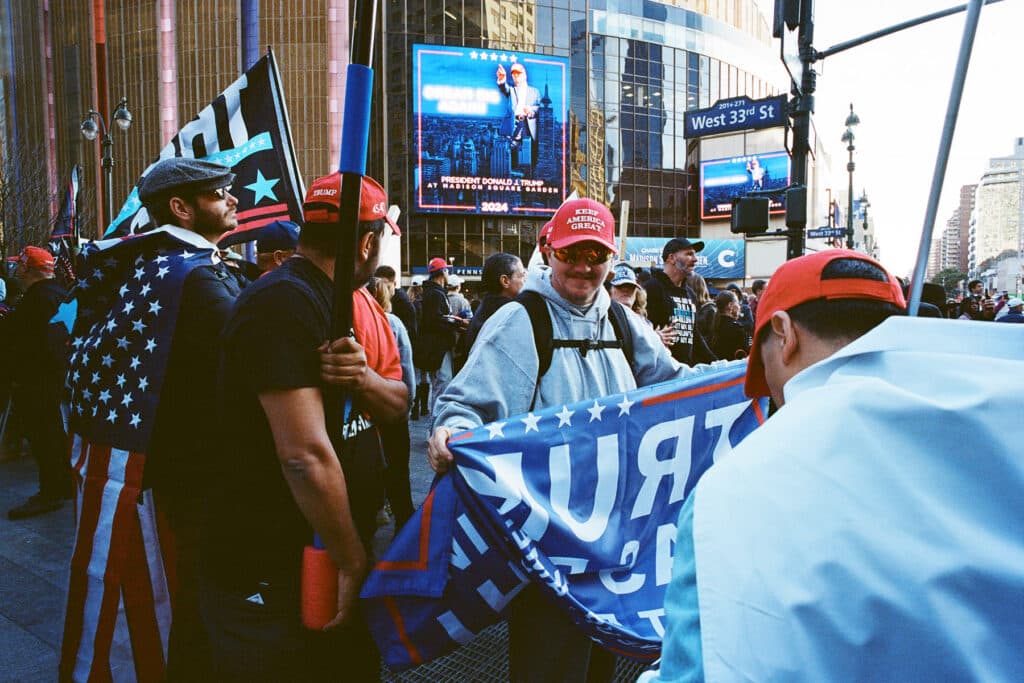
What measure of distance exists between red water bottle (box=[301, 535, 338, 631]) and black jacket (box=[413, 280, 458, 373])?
6.45m

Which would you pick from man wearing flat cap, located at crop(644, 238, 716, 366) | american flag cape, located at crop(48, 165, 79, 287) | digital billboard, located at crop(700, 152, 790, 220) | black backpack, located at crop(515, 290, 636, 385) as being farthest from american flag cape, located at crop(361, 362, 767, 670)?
digital billboard, located at crop(700, 152, 790, 220)

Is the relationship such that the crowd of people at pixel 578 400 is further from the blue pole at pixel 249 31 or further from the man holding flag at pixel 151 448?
the blue pole at pixel 249 31

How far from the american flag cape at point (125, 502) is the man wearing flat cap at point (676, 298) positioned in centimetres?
425

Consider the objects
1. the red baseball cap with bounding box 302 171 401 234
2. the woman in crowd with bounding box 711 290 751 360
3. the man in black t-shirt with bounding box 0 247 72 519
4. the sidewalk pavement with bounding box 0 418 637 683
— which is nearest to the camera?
the red baseball cap with bounding box 302 171 401 234

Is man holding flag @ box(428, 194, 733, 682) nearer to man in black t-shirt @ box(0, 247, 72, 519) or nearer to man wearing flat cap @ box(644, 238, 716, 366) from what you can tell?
man wearing flat cap @ box(644, 238, 716, 366)

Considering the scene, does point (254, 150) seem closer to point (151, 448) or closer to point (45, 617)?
point (151, 448)

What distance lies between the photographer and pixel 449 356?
8516mm

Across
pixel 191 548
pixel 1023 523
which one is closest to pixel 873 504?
pixel 1023 523

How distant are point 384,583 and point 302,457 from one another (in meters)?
0.63

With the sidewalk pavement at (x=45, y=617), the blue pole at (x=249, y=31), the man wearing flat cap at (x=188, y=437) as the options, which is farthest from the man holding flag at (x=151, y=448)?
the blue pole at (x=249, y=31)

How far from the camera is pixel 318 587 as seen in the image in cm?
192

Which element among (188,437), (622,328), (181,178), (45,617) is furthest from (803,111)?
(45,617)

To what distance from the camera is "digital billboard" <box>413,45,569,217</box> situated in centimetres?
3634

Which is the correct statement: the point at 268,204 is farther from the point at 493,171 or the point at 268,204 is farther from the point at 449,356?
the point at 493,171
